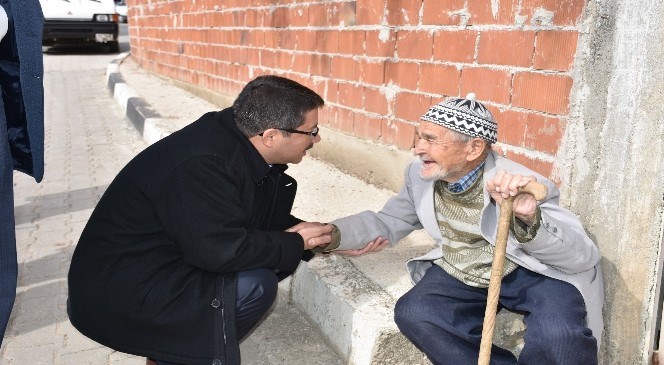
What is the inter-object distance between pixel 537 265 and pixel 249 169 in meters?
1.16

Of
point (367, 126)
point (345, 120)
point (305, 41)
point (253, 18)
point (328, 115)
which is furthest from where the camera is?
point (253, 18)

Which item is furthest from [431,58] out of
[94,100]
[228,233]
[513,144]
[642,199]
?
[94,100]

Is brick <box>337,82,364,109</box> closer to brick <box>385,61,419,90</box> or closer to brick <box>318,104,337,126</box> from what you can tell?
brick <box>318,104,337,126</box>

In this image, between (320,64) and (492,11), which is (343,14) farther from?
(492,11)

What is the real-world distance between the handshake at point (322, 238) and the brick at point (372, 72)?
5.79 ft

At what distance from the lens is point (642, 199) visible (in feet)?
8.45

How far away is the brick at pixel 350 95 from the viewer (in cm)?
494

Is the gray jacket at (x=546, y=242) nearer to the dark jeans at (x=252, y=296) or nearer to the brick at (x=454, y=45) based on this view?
the dark jeans at (x=252, y=296)

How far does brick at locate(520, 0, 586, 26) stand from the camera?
9.46 feet

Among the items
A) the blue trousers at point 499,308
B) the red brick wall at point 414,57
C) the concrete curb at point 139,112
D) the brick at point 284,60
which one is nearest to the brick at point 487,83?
the red brick wall at point 414,57

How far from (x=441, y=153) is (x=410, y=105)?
1.75 metres

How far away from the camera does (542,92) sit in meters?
3.12

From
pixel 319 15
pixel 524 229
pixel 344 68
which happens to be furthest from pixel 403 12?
pixel 524 229

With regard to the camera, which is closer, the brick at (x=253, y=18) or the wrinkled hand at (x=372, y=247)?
the wrinkled hand at (x=372, y=247)
